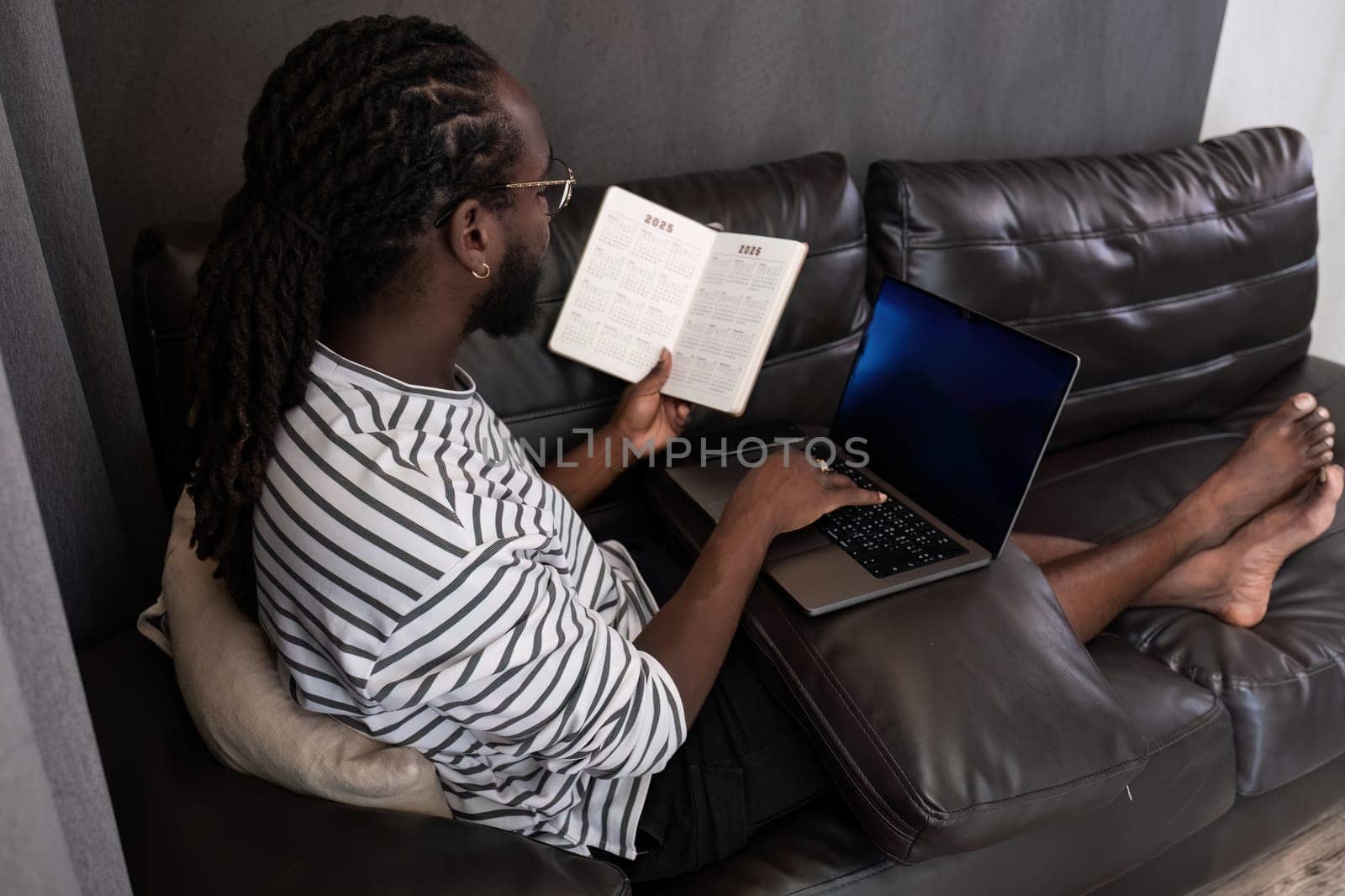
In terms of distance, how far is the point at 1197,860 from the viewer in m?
1.33

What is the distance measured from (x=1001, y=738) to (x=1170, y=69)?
6.11 feet

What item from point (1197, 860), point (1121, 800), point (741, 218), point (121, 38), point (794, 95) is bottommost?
point (1197, 860)

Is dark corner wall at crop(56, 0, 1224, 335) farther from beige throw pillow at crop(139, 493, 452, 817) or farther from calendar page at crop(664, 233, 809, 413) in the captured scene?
beige throw pillow at crop(139, 493, 452, 817)

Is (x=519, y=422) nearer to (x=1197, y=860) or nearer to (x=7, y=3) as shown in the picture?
(x=7, y=3)

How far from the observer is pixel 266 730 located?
833mm

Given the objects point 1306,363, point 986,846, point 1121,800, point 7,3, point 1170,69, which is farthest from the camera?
point 1170,69

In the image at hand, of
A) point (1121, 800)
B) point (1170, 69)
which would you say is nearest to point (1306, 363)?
point (1170, 69)

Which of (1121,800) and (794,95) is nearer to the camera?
(1121,800)

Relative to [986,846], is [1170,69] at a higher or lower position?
higher

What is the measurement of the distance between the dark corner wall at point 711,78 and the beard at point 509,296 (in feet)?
2.23

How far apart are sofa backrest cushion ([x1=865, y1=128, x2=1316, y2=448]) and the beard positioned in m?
0.84

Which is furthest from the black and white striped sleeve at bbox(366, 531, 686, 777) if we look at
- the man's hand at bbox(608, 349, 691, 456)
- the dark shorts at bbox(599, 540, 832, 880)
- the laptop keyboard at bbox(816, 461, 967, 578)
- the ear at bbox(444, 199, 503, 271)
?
the man's hand at bbox(608, 349, 691, 456)

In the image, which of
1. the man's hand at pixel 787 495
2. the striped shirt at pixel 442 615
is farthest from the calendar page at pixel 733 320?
the striped shirt at pixel 442 615

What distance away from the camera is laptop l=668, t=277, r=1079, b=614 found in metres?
1.13
